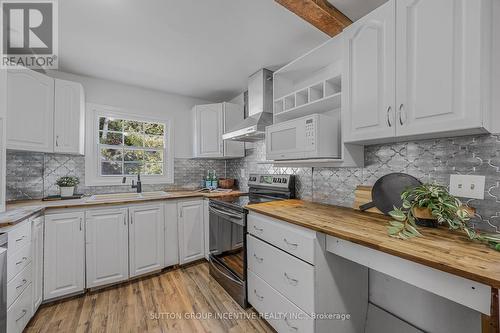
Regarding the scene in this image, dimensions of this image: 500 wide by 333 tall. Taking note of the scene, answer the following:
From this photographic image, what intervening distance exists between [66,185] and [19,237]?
90 cm

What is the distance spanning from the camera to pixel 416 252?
847mm


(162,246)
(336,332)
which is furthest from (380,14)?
(162,246)

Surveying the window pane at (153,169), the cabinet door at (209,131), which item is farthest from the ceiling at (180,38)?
the window pane at (153,169)

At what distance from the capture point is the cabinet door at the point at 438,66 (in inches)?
36.5

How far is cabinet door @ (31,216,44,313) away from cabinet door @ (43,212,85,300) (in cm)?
4

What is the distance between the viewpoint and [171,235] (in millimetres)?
2512

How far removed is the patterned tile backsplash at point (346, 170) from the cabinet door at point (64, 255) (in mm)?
693

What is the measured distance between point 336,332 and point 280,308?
0.37m

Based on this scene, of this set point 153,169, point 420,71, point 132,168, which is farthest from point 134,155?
point 420,71

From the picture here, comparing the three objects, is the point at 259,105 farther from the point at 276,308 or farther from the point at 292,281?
the point at 276,308

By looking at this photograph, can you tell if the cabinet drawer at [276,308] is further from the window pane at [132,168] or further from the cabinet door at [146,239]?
the window pane at [132,168]

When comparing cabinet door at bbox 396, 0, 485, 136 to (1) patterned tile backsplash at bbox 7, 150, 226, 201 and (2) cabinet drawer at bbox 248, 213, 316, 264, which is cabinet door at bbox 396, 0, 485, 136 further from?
(1) patterned tile backsplash at bbox 7, 150, 226, 201

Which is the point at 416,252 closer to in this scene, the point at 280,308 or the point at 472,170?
the point at 472,170

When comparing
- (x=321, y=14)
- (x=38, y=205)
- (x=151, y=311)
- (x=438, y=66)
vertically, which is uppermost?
(x=321, y=14)
